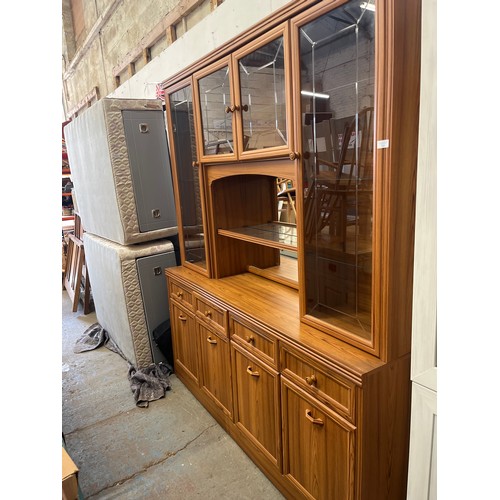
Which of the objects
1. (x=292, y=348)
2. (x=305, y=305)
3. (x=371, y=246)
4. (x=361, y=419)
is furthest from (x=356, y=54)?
(x=361, y=419)

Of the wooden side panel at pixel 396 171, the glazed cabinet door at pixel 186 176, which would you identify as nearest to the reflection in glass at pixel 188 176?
the glazed cabinet door at pixel 186 176

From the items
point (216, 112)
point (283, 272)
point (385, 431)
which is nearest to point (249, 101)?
point (216, 112)

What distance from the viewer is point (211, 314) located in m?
2.06

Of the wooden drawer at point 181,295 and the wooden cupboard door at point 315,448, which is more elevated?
the wooden drawer at point 181,295

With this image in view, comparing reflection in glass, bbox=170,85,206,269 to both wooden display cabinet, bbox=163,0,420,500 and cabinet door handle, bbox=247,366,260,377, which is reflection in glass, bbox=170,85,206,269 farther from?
cabinet door handle, bbox=247,366,260,377

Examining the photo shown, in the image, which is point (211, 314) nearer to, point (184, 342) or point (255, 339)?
point (255, 339)

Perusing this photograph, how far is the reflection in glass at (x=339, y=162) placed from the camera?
120 centimetres

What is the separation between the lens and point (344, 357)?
4.18 feet

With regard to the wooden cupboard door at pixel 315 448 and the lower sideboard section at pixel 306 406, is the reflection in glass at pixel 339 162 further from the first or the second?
the wooden cupboard door at pixel 315 448

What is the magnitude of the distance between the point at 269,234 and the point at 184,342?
3.35ft

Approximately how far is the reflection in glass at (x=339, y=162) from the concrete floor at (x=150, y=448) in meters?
1.01

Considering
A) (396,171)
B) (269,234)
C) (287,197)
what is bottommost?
(269,234)
